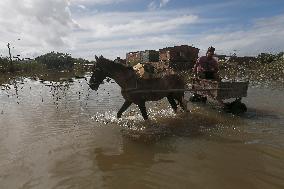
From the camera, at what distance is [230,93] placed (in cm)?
1278

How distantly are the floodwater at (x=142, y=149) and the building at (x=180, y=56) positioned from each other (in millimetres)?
22843

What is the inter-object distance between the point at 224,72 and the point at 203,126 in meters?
23.8

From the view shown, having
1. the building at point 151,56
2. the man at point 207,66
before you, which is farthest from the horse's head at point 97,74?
the building at point 151,56

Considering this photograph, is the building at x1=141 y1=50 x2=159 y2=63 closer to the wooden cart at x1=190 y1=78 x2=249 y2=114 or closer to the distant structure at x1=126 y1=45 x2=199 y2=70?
the distant structure at x1=126 y1=45 x2=199 y2=70

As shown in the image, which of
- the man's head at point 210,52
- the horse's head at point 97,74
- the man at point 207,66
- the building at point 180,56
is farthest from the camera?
the building at point 180,56

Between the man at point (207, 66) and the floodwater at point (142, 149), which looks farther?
the man at point (207, 66)

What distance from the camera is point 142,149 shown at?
8938 millimetres

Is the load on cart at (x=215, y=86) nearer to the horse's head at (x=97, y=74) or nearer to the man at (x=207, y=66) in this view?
the man at (x=207, y=66)

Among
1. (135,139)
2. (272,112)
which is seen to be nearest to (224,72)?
(272,112)

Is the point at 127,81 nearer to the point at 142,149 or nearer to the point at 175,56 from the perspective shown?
the point at 142,149

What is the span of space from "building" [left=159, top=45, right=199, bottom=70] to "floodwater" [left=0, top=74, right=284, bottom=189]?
899 inches

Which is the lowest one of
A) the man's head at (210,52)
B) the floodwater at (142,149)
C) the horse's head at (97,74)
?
the floodwater at (142,149)

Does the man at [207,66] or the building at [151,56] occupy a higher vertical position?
the building at [151,56]

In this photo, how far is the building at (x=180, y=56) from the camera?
37.2 meters
